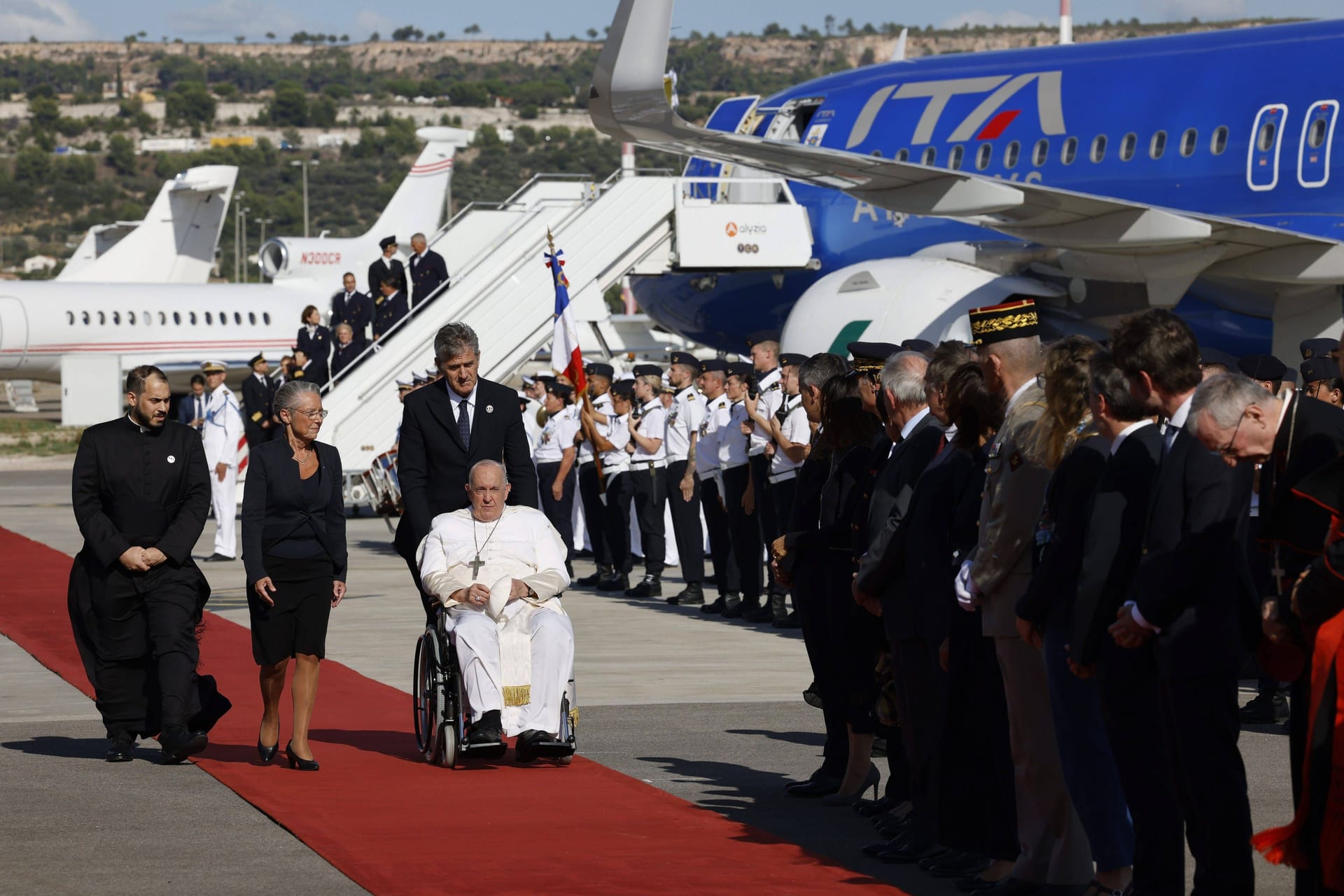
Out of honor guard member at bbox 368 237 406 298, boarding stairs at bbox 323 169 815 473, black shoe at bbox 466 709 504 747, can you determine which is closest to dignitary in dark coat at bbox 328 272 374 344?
honor guard member at bbox 368 237 406 298

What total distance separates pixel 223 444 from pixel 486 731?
35.4ft

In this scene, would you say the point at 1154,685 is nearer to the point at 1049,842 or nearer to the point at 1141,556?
the point at 1141,556

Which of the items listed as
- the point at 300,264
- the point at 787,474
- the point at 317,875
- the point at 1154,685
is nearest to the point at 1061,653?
the point at 1154,685

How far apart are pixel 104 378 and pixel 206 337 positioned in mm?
5498

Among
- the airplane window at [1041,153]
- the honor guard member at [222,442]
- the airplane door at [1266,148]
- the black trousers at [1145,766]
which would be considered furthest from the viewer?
the honor guard member at [222,442]

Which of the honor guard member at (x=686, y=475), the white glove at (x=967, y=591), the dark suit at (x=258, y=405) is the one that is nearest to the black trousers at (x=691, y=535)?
the honor guard member at (x=686, y=475)

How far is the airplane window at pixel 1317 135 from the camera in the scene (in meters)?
14.8

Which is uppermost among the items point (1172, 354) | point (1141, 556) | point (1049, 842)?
point (1172, 354)

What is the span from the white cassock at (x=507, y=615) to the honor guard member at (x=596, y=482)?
A: 7375 millimetres

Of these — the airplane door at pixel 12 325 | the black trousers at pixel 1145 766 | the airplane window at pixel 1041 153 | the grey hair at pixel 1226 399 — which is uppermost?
the airplane window at pixel 1041 153

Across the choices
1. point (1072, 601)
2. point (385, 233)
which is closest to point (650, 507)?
point (1072, 601)

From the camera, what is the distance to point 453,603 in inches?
318

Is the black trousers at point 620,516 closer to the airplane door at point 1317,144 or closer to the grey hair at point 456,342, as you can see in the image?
the airplane door at point 1317,144

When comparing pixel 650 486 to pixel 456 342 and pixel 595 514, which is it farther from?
pixel 456 342
